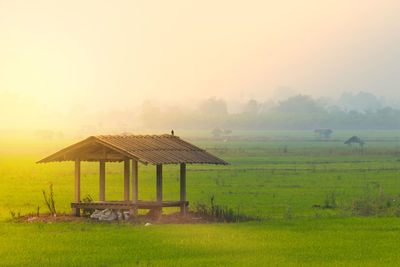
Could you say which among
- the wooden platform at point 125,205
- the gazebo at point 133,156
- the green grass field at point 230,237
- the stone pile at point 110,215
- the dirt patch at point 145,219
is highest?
the gazebo at point 133,156

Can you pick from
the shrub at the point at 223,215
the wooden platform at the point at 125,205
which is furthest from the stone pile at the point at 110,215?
the shrub at the point at 223,215

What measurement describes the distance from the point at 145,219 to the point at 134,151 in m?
2.19

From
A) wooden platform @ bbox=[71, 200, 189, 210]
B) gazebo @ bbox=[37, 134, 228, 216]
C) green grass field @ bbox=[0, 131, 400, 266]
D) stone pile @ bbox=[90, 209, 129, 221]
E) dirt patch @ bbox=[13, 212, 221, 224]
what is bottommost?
green grass field @ bbox=[0, 131, 400, 266]

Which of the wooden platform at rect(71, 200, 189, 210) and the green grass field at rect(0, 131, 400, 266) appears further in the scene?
the wooden platform at rect(71, 200, 189, 210)

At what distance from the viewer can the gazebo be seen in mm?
24312

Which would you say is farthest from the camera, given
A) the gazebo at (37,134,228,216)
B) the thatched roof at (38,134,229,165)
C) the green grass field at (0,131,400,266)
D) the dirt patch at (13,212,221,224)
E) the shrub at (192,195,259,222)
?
the shrub at (192,195,259,222)

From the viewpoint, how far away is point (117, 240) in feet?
67.2

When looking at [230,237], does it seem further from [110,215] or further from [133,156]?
[110,215]

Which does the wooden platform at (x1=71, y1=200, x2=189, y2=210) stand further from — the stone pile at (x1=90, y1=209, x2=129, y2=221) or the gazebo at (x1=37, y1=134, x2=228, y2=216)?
the stone pile at (x1=90, y1=209, x2=129, y2=221)

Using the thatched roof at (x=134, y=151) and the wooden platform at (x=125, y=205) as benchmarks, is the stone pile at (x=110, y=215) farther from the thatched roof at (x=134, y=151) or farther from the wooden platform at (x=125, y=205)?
the thatched roof at (x=134, y=151)

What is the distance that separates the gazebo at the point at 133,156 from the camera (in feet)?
79.8

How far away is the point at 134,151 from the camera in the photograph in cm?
2425

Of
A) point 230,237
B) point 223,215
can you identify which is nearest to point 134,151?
point 223,215

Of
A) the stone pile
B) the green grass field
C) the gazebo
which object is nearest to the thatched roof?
the gazebo
